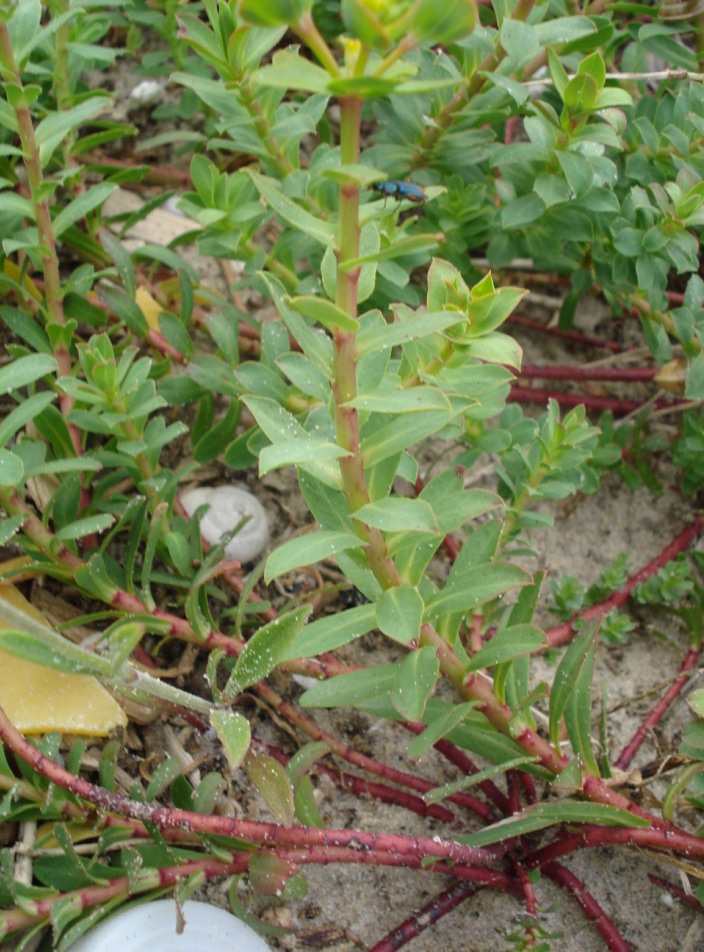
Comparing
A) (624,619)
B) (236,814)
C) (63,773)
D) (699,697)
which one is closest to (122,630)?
(63,773)

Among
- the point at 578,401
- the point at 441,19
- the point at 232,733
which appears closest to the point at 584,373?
the point at 578,401

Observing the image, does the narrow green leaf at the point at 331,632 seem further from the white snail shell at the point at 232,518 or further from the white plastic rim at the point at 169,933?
the white snail shell at the point at 232,518

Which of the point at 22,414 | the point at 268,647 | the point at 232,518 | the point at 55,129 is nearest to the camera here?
the point at 268,647

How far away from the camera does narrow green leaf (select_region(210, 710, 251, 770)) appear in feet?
5.55

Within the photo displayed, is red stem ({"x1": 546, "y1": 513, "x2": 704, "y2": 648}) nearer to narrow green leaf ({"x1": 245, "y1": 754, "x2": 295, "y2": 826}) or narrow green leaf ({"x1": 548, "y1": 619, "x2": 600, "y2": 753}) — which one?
narrow green leaf ({"x1": 548, "y1": 619, "x2": 600, "y2": 753})

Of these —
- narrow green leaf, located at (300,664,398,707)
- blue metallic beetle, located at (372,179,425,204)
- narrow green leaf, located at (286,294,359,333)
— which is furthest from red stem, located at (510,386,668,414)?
narrow green leaf, located at (286,294,359,333)

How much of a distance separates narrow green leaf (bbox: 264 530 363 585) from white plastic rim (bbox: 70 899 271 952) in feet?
2.51

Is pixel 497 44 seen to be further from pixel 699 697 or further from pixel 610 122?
pixel 699 697

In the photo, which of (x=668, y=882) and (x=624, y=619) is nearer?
(x=668, y=882)

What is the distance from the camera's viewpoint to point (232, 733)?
1.74 m

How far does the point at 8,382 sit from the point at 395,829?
1.33 metres

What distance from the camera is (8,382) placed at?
197 cm

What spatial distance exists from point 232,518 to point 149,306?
2.37 feet

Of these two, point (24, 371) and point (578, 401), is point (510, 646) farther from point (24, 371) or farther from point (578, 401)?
point (578, 401)
